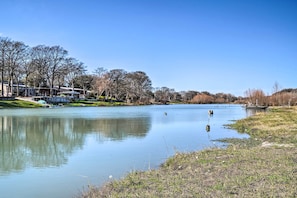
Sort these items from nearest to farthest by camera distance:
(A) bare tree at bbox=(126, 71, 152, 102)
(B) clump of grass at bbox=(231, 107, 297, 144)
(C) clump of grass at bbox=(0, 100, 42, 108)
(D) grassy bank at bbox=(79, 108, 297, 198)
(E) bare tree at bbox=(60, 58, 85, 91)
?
1. (D) grassy bank at bbox=(79, 108, 297, 198)
2. (B) clump of grass at bbox=(231, 107, 297, 144)
3. (C) clump of grass at bbox=(0, 100, 42, 108)
4. (E) bare tree at bbox=(60, 58, 85, 91)
5. (A) bare tree at bbox=(126, 71, 152, 102)

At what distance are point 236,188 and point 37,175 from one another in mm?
6148

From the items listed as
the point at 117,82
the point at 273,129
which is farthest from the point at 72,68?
the point at 273,129

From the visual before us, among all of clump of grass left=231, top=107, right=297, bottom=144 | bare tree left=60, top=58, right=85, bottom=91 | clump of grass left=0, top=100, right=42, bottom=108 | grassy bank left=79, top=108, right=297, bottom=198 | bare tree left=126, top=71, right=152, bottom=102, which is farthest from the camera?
bare tree left=126, top=71, right=152, bottom=102

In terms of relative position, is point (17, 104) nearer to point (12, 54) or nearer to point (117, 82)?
point (12, 54)

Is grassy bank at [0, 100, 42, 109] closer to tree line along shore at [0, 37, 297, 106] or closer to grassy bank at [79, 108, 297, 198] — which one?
tree line along shore at [0, 37, 297, 106]

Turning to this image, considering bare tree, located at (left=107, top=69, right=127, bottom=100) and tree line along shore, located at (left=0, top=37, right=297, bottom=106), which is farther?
bare tree, located at (left=107, top=69, right=127, bottom=100)

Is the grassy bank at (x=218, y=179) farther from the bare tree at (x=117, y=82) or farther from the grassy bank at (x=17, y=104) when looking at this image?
the bare tree at (x=117, y=82)

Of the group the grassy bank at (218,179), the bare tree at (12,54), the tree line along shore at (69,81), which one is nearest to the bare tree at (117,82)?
the tree line along shore at (69,81)

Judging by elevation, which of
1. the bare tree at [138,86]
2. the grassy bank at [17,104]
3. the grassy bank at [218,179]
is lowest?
the grassy bank at [218,179]

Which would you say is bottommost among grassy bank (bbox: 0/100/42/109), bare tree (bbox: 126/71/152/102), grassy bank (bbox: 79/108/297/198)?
grassy bank (bbox: 79/108/297/198)

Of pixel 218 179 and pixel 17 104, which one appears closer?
pixel 218 179

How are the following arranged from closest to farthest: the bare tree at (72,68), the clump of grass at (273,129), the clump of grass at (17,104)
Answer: the clump of grass at (273,129) < the clump of grass at (17,104) < the bare tree at (72,68)

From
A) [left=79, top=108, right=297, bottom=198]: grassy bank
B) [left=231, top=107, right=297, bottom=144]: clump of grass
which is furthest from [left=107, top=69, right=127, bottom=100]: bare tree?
[left=79, top=108, right=297, bottom=198]: grassy bank

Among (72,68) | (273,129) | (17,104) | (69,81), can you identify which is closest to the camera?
(273,129)
